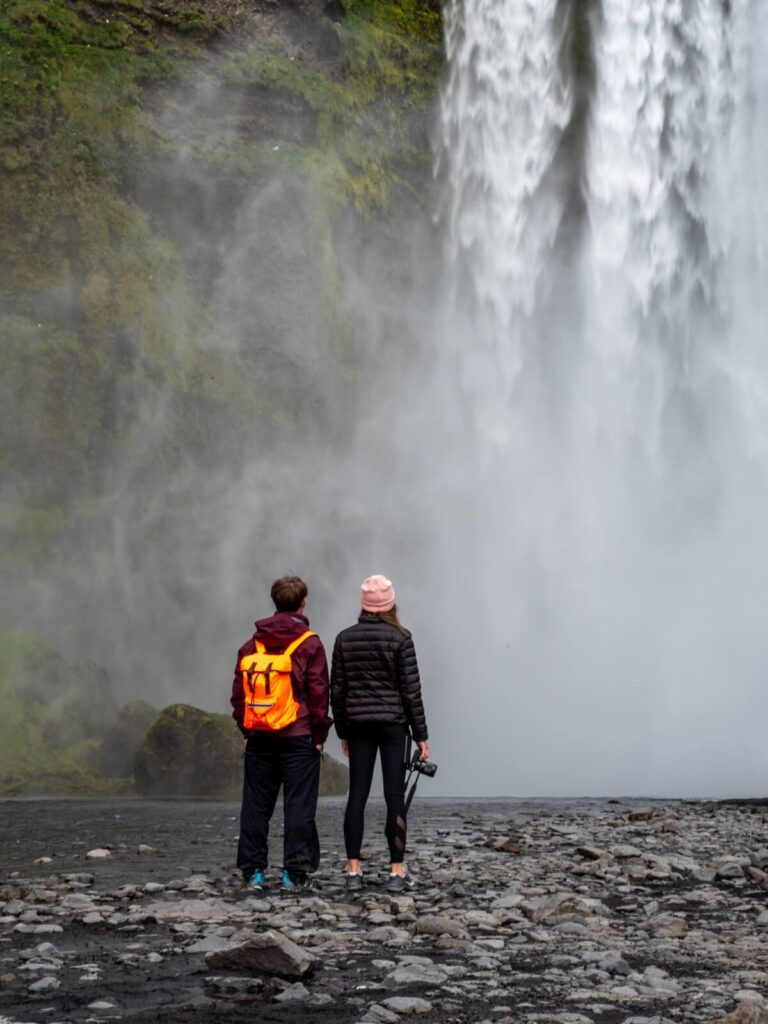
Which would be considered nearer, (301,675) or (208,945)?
(208,945)

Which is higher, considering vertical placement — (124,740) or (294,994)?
(124,740)

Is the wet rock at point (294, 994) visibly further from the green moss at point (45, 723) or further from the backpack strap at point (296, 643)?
the green moss at point (45, 723)

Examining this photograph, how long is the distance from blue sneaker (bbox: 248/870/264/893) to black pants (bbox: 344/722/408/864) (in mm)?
611

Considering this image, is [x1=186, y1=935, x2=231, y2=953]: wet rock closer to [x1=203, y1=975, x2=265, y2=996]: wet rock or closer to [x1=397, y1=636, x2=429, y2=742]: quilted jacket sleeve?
[x1=203, y1=975, x2=265, y2=996]: wet rock

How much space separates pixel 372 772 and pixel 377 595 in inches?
47.1

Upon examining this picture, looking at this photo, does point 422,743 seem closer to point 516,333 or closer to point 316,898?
point 316,898

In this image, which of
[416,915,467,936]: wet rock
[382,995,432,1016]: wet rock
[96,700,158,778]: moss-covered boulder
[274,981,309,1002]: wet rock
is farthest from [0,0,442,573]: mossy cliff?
[382,995,432,1016]: wet rock

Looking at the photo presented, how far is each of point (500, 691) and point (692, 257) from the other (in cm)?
1359

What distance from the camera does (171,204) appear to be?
108 ft

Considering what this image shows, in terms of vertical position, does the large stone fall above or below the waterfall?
below

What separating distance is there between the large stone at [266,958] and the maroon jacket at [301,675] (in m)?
2.57

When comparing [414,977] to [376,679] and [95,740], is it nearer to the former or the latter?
[376,679]

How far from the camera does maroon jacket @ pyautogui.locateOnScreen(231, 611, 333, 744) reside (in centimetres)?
796

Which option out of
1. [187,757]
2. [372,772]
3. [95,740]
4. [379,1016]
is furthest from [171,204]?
[379,1016]
